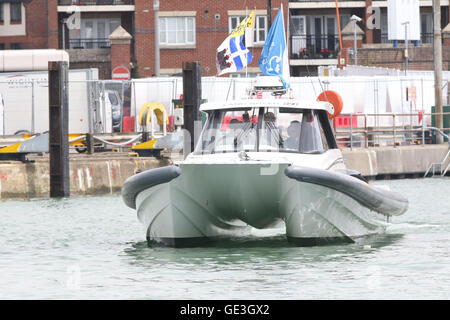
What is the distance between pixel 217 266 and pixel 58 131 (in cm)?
1245

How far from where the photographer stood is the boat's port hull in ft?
48.2

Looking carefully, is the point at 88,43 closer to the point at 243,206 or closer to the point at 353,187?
the point at 243,206

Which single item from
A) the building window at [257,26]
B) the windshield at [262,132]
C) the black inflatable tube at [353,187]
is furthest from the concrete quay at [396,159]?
the building window at [257,26]

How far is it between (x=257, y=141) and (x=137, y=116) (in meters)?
21.6

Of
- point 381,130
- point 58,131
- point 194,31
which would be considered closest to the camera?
point 58,131

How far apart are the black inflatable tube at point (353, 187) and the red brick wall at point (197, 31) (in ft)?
130

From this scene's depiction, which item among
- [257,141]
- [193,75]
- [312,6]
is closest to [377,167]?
[193,75]

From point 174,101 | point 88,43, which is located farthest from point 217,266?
point 88,43

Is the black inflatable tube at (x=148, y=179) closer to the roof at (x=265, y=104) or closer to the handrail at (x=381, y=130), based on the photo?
the roof at (x=265, y=104)

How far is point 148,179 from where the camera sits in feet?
50.3

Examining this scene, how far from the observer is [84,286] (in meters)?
12.9

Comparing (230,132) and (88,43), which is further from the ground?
(88,43)

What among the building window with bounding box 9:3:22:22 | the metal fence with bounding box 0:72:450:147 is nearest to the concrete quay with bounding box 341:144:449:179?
the metal fence with bounding box 0:72:450:147
